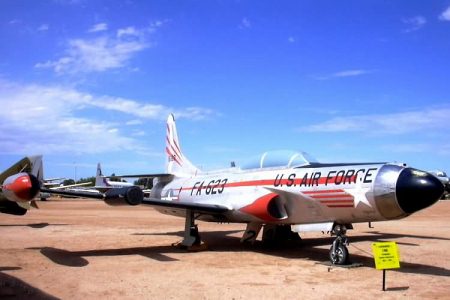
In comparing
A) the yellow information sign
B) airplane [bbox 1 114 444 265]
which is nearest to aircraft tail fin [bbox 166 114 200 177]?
airplane [bbox 1 114 444 265]

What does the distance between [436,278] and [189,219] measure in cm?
772

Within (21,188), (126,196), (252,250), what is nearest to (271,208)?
(252,250)

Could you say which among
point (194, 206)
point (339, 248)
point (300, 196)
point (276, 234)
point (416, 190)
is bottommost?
point (276, 234)

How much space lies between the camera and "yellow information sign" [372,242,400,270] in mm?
8273

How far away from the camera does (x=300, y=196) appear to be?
11.8m

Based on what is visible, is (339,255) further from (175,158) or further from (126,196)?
(175,158)

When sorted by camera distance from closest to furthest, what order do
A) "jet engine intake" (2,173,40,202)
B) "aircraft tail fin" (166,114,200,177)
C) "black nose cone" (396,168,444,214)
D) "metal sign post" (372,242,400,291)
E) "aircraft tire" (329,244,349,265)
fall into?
"metal sign post" (372,242,400,291) → "jet engine intake" (2,173,40,202) → "black nose cone" (396,168,444,214) → "aircraft tire" (329,244,349,265) → "aircraft tail fin" (166,114,200,177)

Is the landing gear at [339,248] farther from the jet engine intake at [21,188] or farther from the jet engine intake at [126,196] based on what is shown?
the jet engine intake at [21,188]

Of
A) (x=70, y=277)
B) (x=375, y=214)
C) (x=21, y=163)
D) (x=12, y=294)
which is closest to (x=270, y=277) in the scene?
(x=375, y=214)

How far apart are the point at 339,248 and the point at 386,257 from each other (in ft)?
8.28

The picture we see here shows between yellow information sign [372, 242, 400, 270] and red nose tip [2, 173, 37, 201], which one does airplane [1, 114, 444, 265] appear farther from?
red nose tip [2, 173, 37, 201]

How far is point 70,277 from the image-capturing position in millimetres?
9312

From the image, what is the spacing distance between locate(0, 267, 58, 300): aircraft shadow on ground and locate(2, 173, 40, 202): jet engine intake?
1.57 meters

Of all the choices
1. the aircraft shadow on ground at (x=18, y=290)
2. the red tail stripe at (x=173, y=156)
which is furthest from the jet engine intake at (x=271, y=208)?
the red tail stripe at (x=173, y=156)
